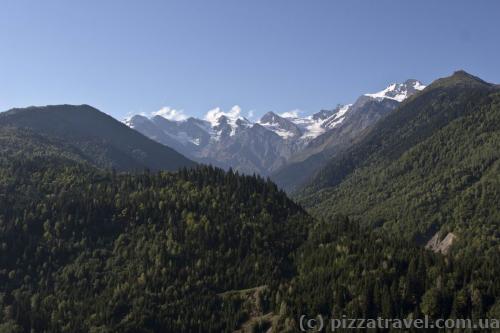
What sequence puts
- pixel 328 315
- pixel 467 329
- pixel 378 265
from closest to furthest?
pixel 467 329 < pixel 328 315 < pixel 378 265

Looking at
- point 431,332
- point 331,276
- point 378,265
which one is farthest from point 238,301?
point 431,332

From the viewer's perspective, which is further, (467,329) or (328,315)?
(328,315)

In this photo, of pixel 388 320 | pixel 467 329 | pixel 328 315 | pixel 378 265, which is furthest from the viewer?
pixel 378 265

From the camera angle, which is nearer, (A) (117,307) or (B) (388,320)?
(B) (388,320)

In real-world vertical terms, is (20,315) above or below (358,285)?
below

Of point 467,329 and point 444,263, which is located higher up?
point 444,263

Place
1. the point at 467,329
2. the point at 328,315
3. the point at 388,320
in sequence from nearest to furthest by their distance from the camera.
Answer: the point at 467,329
the point at 388,320
the point at 328,315

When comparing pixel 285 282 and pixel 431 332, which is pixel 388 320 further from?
pixel 285 282

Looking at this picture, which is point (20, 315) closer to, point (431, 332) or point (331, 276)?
point (331, 276)

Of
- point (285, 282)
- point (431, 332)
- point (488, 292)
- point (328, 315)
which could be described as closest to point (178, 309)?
point (285, 282)
